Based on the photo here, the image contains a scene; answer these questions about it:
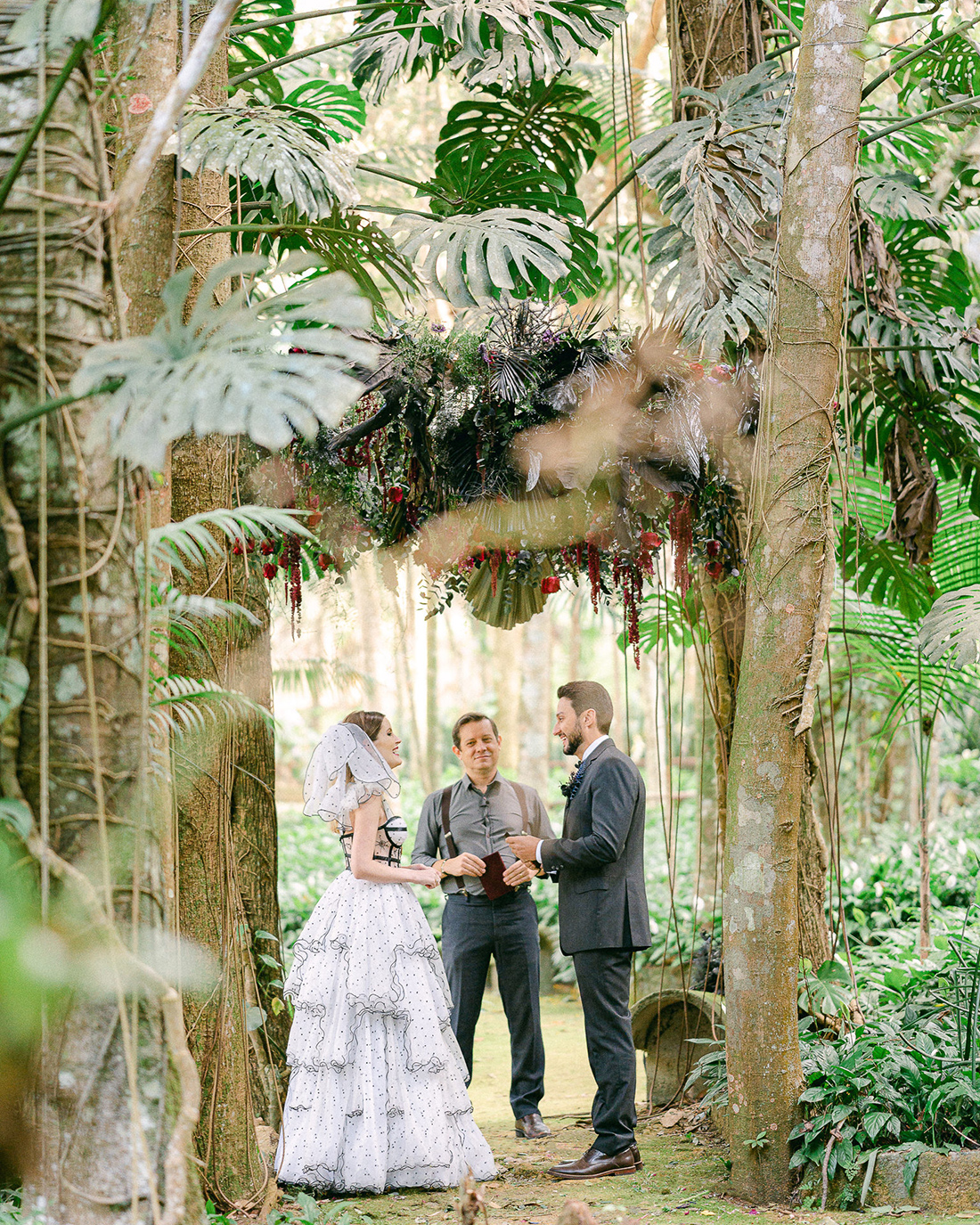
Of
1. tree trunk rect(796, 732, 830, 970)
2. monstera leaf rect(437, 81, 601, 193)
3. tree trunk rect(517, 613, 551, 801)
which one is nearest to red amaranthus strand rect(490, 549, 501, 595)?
tree trunk rect(796, 732, 830, 970)

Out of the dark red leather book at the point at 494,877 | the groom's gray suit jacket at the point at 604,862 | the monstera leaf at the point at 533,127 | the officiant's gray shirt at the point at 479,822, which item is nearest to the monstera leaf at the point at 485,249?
the monstera leaf at the point at 533,127

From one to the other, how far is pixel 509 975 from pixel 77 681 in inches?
125

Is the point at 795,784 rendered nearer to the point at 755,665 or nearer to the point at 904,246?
the point at 755,665

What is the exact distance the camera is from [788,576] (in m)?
3.62

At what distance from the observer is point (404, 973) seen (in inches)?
157

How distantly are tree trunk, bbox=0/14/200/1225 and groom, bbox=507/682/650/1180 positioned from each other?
2385mm

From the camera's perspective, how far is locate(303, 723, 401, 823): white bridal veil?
4023 mm

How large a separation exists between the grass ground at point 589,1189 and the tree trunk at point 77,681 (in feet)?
3.97

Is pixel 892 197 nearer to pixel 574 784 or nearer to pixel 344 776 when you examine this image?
pixel 574 784

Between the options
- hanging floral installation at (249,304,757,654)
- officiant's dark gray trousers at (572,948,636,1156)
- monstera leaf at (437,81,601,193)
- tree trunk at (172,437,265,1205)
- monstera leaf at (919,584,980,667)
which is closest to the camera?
tree trunk at (172,437,265,1205)

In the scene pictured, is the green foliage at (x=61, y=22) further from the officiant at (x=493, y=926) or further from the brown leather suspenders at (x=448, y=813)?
the brown leather suspenders at (x=448, y=813)

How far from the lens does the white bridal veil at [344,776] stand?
4023 mm

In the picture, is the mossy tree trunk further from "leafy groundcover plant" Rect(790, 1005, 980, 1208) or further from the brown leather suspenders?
"leafy groundcover plant" Rect(790, 1005, 980, 1208)

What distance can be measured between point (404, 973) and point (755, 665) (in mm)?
1619
